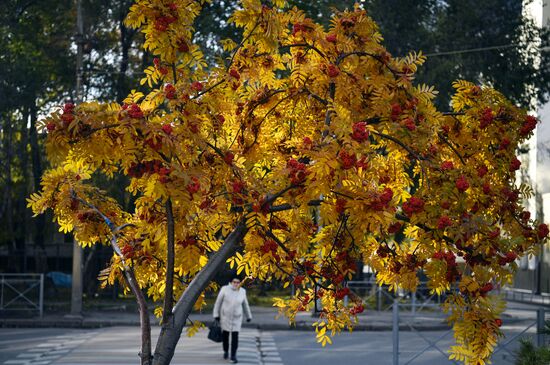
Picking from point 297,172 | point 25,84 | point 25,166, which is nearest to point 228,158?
point 297,172

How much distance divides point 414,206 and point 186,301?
1.69 metres

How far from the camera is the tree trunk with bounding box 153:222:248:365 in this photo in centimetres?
693

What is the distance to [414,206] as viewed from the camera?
21.3 ft

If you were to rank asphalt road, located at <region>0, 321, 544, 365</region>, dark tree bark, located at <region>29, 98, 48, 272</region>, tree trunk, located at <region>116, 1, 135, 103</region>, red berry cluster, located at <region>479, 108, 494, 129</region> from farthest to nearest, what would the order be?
dark tree bark, located at <region>29, 98, 48, 272</region>, tree trunk, located at <region>116, 1, 135, 103</region>, asphalt road, located at <region>0, 321, 544, 365</region>, red berry cluster, located at <region>479, 108, 494, 129</region>

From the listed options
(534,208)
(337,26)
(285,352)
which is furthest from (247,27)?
(534,208)

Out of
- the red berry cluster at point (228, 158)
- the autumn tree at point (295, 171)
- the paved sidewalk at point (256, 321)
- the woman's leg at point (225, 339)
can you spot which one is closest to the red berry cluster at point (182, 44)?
the autumn tree at point (295, 171)

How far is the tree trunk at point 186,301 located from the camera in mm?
6934

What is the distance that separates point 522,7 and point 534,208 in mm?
21062

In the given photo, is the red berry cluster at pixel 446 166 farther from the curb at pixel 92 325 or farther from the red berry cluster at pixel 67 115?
the curb at pixel 92 325

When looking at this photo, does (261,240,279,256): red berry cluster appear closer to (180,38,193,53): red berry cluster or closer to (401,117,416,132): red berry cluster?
(401,117,416,132): red berry cluster

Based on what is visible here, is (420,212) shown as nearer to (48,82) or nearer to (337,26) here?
(337,26)

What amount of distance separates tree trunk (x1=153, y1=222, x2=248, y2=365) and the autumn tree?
0.01 meters

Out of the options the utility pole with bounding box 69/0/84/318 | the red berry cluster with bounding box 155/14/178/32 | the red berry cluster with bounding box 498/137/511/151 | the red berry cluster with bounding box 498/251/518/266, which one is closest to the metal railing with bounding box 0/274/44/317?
the utility pole with bounding box 69/0/84/318

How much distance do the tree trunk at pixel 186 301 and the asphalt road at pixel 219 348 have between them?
8.71 m
